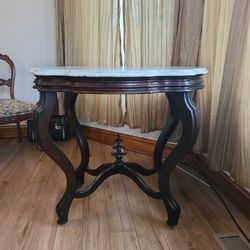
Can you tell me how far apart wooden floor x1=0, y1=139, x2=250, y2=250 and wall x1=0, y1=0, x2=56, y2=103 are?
1114 millimetres

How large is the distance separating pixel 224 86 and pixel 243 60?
14 centimetres

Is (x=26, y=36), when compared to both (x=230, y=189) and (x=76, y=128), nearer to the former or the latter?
(x=76, y=128)

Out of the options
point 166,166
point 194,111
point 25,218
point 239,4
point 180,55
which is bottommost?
point 25,218

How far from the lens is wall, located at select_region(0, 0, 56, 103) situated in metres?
2.33

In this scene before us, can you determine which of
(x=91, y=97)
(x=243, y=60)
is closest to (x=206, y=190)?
(x=243, y=60)

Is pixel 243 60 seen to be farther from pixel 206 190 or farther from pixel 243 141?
pixel 206 190

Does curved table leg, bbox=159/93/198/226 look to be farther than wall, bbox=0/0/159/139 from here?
No

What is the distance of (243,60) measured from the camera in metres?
1.11

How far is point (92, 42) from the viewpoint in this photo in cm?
213

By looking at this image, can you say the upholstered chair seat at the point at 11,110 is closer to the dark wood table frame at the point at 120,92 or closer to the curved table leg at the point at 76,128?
the curved table leg at the point at 76,128

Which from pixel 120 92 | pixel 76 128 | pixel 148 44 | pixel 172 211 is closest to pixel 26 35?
pixel 148 44

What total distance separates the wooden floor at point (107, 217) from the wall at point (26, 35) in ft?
3.65

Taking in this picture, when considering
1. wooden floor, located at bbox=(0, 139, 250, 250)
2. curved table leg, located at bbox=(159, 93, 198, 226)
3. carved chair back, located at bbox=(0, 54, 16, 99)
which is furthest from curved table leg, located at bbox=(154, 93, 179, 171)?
carved chair back, located at bbox=(0, 54, 16, 99)

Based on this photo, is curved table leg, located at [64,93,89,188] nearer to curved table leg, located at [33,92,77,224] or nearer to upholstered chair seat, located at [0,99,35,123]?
curved table leg, located at [33,92,77,224]
